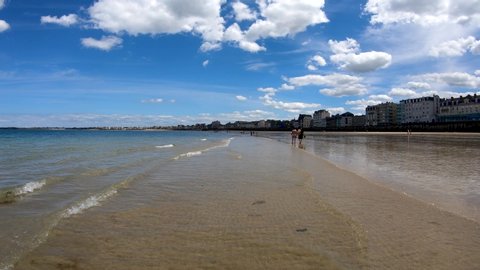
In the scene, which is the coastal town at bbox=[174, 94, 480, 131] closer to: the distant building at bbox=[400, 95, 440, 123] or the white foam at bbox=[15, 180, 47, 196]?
the distant building at bbox=[400, 95, 440, 123]

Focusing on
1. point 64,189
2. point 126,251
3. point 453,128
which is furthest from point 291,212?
point 453,128

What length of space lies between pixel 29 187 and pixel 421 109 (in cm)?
17484

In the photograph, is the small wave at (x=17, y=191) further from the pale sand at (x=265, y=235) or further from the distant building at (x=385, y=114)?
the distant building at (x=385, y=114)

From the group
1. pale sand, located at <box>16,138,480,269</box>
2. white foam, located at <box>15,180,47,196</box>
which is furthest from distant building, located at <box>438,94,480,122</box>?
white foam, located at <box>15,180,47,196</box>

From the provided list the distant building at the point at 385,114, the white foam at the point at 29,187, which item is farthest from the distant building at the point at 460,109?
the white foam at the point at 29,187

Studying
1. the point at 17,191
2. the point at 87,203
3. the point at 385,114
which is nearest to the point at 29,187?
the point at 17,191

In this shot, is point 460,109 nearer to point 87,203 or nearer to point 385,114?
→ point 385,114

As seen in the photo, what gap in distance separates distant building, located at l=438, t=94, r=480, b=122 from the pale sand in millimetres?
140354

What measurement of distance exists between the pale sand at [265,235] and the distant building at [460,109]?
140354 millimetres

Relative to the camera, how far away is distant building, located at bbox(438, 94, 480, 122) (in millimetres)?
129875

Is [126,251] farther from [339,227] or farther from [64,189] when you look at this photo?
[64,189]

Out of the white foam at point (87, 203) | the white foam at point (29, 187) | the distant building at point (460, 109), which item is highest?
the distant building at point (460, 109)

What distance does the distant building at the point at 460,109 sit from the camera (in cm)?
12988

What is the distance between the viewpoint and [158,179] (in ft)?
43.3
